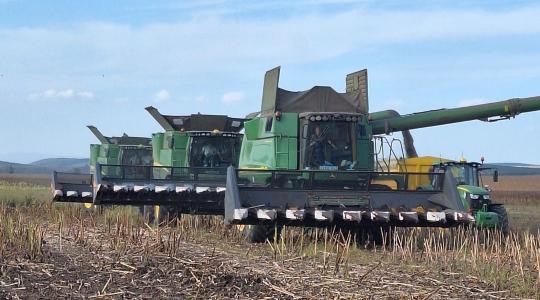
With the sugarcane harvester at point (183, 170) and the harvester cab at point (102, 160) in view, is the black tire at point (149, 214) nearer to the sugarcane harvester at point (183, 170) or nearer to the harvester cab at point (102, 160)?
the sugarcane harvester at point (183, 170)

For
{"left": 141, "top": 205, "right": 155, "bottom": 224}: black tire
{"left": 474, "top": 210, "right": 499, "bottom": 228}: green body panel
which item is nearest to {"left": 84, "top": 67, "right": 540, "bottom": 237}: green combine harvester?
{"left": 141, "top": 205, "right": 155, "bottom": 224}: black tire

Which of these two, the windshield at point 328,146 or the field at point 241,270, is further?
the windshield at point 328,146

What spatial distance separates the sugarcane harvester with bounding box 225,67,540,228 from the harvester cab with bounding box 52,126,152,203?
10.4ft

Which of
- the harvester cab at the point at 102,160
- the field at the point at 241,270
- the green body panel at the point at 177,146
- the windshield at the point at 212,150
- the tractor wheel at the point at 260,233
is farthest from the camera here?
the green body panel at the point at 177,146

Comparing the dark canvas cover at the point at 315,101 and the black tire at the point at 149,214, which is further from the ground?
the dark canvas cover at the point at 315,101

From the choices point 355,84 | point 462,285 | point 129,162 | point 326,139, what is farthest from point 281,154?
point 129,162

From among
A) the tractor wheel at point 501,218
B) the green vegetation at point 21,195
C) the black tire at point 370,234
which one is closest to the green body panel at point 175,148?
the green vegetation at point 21,195

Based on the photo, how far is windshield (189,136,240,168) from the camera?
1761 centimetres

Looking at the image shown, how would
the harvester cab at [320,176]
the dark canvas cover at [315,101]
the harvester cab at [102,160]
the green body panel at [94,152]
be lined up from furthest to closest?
the green body panel at [94,152] → the harvester cab at [102,160] → the dark canvas cover at [315,101] → the harvester cab at [320,176]

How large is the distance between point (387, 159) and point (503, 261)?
437 centimetres

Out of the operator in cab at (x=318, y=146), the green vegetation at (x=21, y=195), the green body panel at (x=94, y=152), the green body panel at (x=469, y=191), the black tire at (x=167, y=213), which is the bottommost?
the black tire at (x=167, y=213)

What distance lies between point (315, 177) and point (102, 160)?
13111 mm

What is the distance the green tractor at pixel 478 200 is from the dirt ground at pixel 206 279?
6759 mm

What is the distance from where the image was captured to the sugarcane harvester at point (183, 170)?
1450 centimetres
